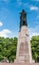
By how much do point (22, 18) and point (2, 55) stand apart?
2001cm

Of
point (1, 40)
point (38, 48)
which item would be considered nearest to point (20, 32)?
point (38, 48)

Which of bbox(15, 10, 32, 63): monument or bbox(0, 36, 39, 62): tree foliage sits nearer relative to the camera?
bbox(15, 10, 32, 63): monument

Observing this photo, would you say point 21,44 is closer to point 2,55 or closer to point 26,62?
point 26,62

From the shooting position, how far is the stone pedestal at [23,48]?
3144 centimetres

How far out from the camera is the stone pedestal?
31.4 m

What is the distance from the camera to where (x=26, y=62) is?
29.9 meters

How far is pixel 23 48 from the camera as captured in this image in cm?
3194

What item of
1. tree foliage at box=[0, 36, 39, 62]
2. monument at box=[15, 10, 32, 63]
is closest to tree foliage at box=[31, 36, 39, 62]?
tree foliage at box=[0, 36, 39, 62]

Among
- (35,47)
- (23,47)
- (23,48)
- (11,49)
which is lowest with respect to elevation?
(23,48)

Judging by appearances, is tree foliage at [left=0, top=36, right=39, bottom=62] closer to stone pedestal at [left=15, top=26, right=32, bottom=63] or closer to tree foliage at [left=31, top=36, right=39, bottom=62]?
tree foliage at [left=31, top=36, right=39, bottom=62]

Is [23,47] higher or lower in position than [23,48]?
higher

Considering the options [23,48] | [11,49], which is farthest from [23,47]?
[11,49]

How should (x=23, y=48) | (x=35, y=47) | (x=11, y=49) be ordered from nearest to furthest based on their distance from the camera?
(x=23, y=48), (x=35, y=47), (x=11, y=49)

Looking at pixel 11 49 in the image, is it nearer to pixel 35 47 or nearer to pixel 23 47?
pixel 35 47
